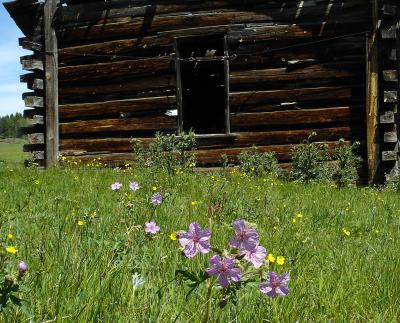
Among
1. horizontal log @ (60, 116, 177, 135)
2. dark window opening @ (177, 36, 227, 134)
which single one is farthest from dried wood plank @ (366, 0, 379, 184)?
dark window opening @ (177, 36, 227, 134)

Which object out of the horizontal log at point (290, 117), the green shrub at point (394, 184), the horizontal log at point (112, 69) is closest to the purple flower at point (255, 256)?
the green shrub at point (394, 184)

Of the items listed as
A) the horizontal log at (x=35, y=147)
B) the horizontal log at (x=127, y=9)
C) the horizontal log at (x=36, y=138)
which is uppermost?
the horizontal log at (x=127, y=9)

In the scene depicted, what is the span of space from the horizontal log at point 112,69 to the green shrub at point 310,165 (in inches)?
140

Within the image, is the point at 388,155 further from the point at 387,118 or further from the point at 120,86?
the point at 120,86

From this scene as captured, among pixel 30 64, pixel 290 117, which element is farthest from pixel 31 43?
pixel 290 117

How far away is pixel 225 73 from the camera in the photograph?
33.5 feet

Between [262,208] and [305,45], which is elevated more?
[305,45]

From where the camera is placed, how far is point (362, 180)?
9.61m

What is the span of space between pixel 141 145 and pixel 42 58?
11.0 feet

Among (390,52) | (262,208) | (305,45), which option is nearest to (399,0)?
(390,52)

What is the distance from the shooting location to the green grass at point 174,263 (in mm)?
1701

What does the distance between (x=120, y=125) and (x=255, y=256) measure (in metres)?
9.85

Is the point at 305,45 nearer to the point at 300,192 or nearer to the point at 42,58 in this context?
the point at 300,192

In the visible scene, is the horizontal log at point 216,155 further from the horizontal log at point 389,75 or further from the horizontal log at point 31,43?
the horizontal log at point 31,43
